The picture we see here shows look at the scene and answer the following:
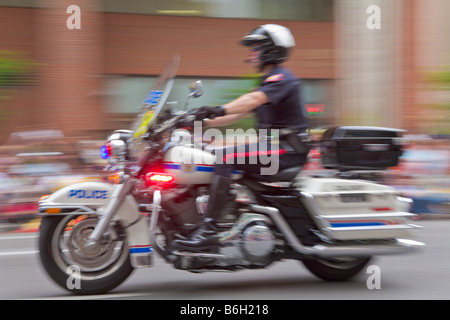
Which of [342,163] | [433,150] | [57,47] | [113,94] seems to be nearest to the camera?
[342,163]

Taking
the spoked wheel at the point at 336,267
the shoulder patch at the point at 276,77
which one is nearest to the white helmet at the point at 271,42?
the shoulder patch at the point at 276,77

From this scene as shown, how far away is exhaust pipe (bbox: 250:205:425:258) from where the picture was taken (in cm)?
478

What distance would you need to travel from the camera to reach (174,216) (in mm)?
4703

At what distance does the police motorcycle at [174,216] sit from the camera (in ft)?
15.2

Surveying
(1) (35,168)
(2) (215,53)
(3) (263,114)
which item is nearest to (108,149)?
(3) (263,114)

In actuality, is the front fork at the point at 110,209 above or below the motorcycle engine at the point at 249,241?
above

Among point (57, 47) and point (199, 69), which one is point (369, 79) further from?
point (57, 47)

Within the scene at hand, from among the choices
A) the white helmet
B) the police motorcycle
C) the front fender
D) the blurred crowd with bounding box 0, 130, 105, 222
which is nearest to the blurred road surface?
the police motorcycle

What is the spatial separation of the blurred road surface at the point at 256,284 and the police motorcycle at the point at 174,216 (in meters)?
0.26

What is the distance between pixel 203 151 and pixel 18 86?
7282 mm

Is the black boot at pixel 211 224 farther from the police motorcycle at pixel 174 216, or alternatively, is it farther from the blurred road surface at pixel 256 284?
the blurred road surface at pixel 256 284

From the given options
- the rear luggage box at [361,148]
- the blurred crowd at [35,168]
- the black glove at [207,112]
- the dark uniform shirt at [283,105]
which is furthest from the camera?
the blurred crowd at [35,168]

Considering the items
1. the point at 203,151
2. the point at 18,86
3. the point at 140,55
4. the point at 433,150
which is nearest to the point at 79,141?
the point at 18,86

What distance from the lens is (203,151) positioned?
4.76 m
